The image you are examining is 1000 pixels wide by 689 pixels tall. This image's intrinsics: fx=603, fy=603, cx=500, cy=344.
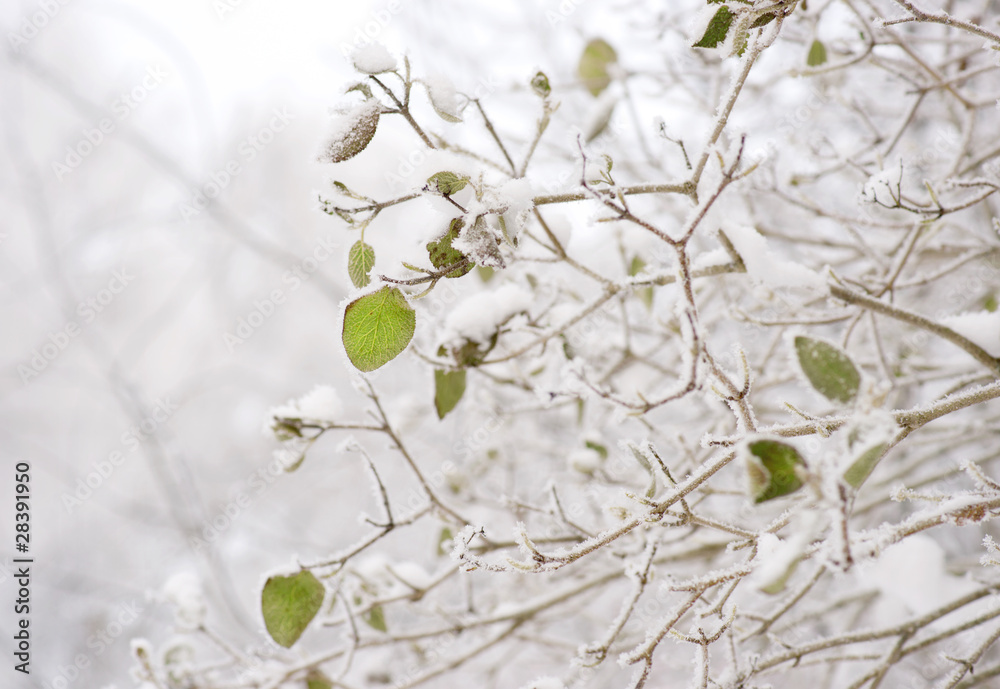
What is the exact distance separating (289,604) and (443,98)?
1.82 ft

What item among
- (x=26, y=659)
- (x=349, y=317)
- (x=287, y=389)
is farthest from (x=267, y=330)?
(x=349, y=317)

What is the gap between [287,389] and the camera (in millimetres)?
3086

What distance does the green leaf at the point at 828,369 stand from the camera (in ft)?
1.39

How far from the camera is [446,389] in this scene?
28.4 inches

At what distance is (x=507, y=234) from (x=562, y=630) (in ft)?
8.28

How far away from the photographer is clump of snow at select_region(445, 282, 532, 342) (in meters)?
0.66

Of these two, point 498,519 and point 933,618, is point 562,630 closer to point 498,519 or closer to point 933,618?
A: point 498,519

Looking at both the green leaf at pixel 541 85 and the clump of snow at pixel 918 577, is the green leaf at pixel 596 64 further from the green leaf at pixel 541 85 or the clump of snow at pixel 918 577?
the clump of snow at pixel 918 577

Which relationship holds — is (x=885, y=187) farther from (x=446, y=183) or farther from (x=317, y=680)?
(x=317, y=680)

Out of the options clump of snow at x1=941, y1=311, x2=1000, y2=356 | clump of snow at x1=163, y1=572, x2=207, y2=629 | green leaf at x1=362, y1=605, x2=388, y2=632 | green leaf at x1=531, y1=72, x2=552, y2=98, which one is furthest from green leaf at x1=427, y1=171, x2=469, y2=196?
clump of snow at x1=163, y1=572, x2=207, y2=629

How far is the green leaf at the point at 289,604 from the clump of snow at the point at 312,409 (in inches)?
6.9

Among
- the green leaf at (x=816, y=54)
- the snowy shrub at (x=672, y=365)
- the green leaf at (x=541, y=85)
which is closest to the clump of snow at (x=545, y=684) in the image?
the snowy shrub at (x=672, y=365)

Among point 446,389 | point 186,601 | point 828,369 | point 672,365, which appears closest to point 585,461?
point 446,389

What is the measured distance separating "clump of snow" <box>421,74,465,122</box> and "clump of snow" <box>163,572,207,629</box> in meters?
0.80
